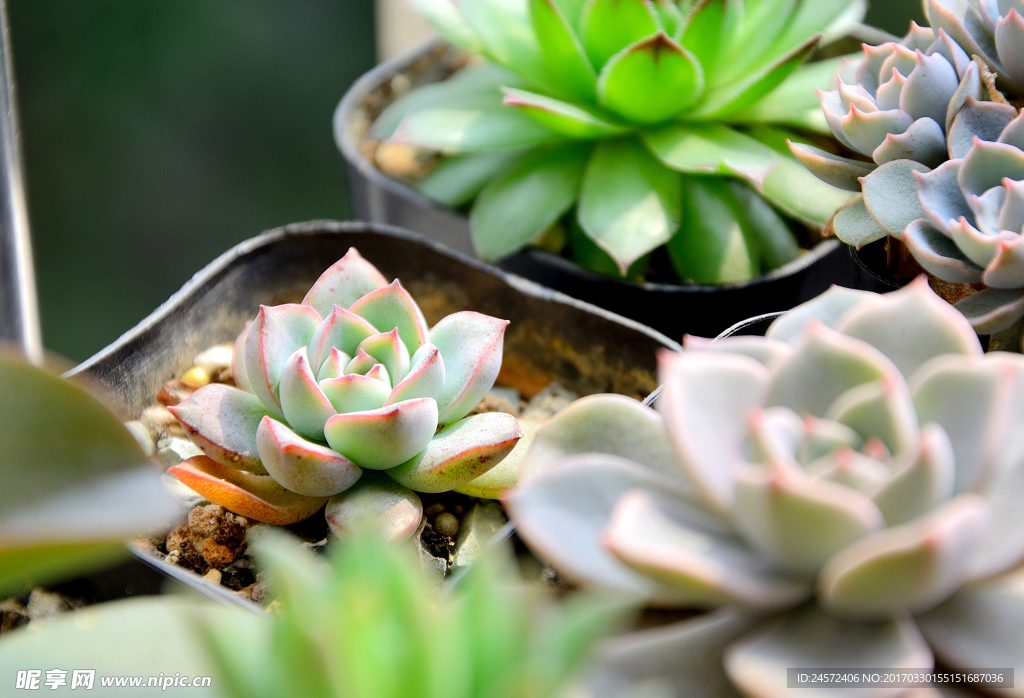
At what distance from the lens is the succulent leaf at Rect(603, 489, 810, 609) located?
266mm

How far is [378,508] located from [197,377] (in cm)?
20

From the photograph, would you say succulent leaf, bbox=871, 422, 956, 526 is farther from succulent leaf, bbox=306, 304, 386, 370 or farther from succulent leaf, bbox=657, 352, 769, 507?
succulent leaf, bbox=306, 304, 386, 370

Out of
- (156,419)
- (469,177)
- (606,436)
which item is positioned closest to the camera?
(606,436)

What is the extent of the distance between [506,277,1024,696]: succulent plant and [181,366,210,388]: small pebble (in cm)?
35

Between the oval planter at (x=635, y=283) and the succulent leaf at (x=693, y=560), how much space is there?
342 mm

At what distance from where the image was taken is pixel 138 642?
0.37 meters

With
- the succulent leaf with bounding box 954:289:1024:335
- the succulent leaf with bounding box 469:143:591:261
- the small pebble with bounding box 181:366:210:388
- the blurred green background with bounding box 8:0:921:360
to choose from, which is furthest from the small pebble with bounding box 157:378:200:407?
the blurred green background with bounding box 8:0:921:360

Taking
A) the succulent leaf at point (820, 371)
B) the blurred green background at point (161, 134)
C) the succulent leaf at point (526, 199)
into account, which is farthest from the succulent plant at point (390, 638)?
the blurred green background at point (161, 134)

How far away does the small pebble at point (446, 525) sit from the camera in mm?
520

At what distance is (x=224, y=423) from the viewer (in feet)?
1.58

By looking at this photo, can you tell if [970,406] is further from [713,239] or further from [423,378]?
[713,239]

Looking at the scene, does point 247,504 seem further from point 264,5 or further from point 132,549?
Answer: point 264,5

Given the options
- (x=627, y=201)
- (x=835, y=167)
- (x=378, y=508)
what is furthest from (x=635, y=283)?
(x=378, y=508)

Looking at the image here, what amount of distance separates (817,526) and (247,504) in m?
0.31
